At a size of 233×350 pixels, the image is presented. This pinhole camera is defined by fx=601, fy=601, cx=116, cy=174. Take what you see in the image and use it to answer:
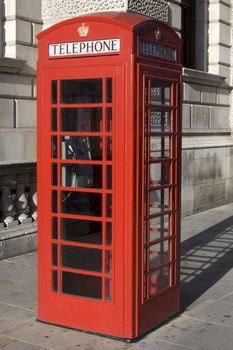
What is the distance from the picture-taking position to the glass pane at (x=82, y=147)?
4496mm

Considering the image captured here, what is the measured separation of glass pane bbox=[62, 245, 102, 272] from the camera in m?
4.59

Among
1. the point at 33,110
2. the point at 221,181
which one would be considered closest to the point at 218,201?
the point at 221,181

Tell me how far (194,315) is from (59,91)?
2.32 meters

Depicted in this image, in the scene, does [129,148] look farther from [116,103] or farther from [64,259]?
[64,259]

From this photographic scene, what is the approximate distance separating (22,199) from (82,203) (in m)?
3.25

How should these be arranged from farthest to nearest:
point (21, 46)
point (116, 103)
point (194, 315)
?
point (21, 46) < point (194, 315) < point (116, 103)

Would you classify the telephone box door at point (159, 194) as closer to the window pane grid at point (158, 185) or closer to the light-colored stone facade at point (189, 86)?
the window pane grid at point (158, 185)

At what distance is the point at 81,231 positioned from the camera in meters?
4.64

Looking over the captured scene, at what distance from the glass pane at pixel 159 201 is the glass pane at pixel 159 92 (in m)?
0.71

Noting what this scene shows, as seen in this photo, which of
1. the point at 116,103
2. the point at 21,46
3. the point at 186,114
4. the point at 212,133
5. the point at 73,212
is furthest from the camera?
the point at 212,133

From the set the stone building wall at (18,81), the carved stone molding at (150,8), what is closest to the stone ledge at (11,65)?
the stone building wall at (18,81)

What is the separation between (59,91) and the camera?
4523 mm

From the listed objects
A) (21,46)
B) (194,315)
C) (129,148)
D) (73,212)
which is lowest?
(194,315)

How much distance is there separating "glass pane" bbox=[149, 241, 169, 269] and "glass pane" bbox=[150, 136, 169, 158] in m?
0.72
